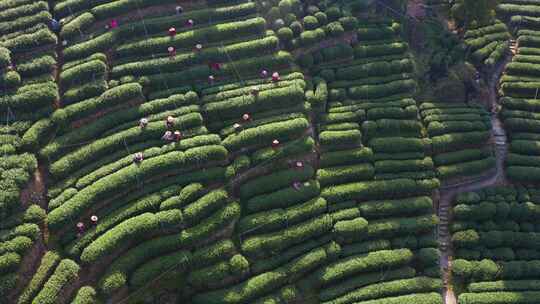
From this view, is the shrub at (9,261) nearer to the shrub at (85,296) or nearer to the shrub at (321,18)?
the shrub at (85,296)

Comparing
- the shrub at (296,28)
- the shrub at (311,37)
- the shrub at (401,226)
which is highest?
the shrub at (296,28)

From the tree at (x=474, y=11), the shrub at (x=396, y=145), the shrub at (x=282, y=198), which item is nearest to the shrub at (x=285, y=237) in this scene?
the shrub at (x=282, y=198)

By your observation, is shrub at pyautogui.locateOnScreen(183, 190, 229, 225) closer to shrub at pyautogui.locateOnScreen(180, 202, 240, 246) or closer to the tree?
shrub at pyautogui.locateOnScreen(180, 202, 240, 246)

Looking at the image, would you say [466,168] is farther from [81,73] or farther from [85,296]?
[81,73]

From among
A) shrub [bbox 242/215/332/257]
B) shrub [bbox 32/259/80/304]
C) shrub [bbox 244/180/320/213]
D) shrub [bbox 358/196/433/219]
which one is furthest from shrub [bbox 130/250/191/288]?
shrub [bbox 358/196/433/219]

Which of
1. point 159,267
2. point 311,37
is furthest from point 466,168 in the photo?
point 159,267

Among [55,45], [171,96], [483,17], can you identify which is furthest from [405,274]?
[55,45]
